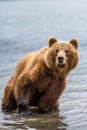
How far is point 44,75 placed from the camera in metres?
10.3

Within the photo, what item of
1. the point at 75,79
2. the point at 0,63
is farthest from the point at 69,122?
the point at 0,63

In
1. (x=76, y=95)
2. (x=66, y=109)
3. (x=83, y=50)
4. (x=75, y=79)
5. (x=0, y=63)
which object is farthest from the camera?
(x=83, y=50)

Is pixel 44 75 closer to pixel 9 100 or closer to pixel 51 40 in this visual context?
pixel 51 40

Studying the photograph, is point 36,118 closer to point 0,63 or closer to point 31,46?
point 0,63

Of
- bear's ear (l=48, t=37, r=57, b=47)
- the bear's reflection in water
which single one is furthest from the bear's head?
the bear's reflection in water

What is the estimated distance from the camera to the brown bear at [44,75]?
10055mm

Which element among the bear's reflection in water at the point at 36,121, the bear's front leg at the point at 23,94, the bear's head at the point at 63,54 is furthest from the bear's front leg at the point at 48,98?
the bear's head at the point at 63,54

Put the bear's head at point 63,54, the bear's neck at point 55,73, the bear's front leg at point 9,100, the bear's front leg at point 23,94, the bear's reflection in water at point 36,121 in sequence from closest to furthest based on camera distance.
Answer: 1. the bear's reflection in water at point 36,121
2. the bear's head at point 63,54
3. the bear's neck at point 55,73
4. the bear's front leg at point 23,94
5. the bear's front leg at point 9,100

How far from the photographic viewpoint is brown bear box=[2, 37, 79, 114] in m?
10.1

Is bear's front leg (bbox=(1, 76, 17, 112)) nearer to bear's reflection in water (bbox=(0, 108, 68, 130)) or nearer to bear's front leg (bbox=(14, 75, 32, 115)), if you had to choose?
bear's reflection in water (bbox=(0, 108, 68, 130))

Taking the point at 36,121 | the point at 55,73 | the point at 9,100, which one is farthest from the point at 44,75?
the point at 9,100

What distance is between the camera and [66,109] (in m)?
11.0

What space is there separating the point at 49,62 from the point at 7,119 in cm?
123

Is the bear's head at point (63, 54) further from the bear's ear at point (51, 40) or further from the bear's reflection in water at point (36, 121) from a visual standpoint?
the bear's reflection in water at point (36, 121)
